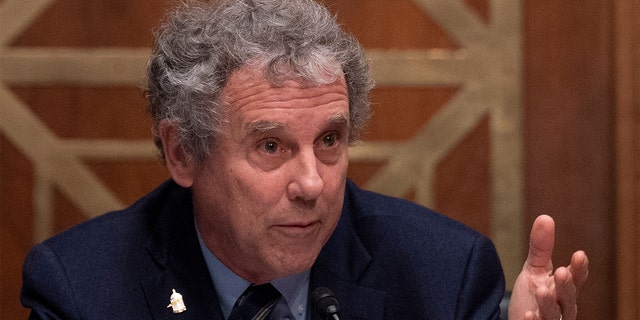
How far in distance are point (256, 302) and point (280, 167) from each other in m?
0.37

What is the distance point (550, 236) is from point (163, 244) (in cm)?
92

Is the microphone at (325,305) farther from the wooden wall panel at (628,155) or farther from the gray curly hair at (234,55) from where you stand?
the wooden wall panel at (628,155)

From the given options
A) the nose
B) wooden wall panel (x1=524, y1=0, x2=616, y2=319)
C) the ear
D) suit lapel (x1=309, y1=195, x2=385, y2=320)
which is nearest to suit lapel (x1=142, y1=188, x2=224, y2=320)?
the ear

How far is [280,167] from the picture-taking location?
2.28m

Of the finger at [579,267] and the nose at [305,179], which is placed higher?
the nose at [305,179]

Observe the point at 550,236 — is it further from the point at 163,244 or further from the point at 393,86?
the point at 393,86

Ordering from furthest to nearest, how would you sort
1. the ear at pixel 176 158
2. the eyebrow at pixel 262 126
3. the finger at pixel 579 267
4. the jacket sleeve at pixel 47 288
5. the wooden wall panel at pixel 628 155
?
the wooden wall panel at pixel 628 155 < the ear at pixel 176 158 < the jacket sleeve at pixel 47 288 < the eyebrow at pixel 262 126 < the finger at pixel 579 267

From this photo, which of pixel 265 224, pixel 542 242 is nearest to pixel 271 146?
pixel 265 224

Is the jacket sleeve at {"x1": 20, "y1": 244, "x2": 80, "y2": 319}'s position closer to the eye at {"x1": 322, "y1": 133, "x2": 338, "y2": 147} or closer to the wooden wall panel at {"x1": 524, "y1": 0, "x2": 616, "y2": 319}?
Answer: the eye at {"x1": 322, "y1": 133, "x2": 338, "y2": 147}

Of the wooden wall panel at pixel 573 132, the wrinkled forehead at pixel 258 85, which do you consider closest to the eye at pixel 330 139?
the wrinkled forehead at pixel 258 85

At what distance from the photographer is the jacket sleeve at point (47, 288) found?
2.38m

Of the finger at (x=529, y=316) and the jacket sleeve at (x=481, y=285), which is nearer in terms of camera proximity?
the finger at (x=529, y=316)

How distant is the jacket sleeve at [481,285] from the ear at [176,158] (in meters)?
0.70

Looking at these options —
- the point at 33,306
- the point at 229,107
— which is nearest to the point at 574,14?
the point at 229,107
